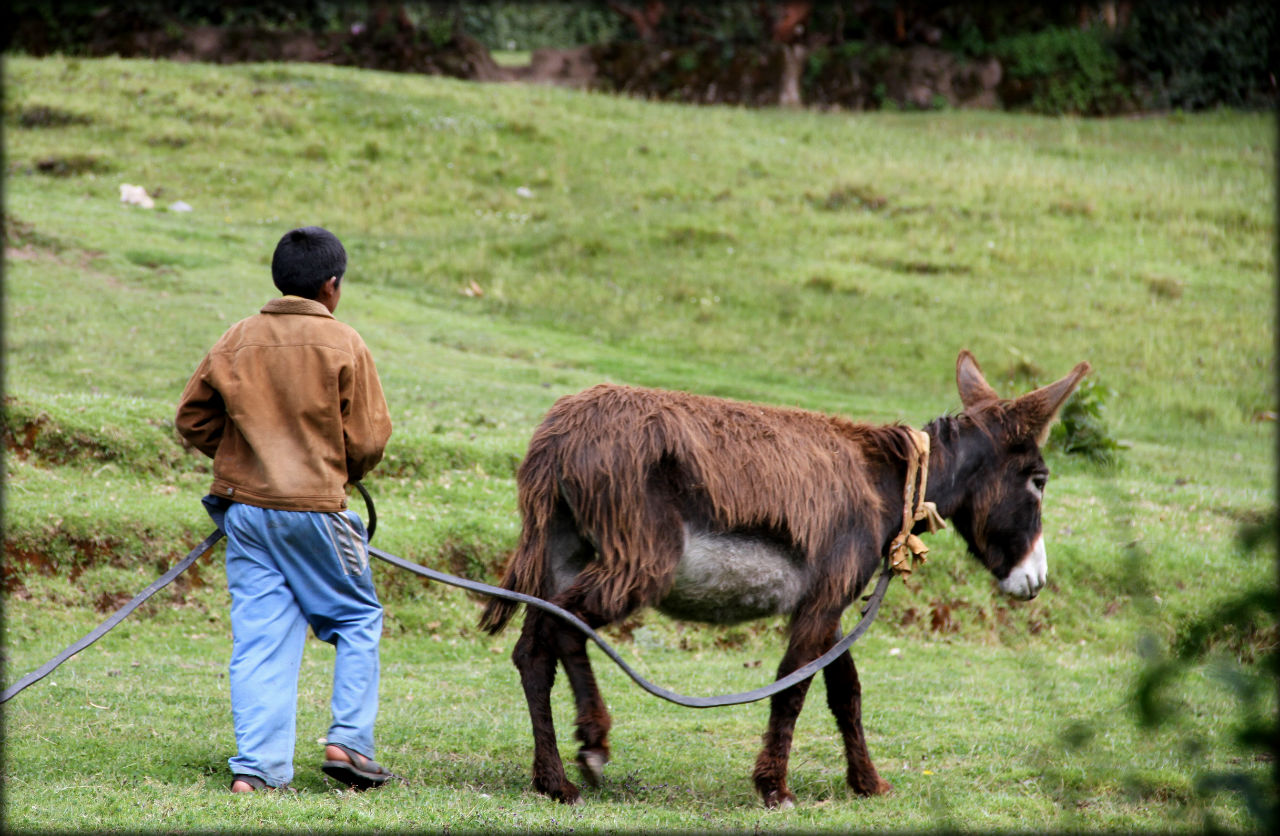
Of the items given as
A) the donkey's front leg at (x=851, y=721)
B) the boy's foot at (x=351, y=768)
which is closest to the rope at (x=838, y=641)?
the donkey's front leg at (x=851, y=721)

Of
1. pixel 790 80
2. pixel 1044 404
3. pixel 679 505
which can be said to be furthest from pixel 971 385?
pixel 790 80

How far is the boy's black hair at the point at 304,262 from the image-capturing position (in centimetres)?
471

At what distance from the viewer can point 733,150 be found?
2523cm

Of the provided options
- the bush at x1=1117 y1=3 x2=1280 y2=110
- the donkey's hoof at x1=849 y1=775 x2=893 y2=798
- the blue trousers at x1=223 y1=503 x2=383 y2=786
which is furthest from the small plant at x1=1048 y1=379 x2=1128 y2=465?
the bush at x1=1117 y1=3 x2=1280 y2=110

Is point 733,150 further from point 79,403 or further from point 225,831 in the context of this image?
point 225,831

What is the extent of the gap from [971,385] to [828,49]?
33.4m

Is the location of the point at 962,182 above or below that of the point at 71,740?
above

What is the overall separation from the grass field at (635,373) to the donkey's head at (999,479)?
104cm

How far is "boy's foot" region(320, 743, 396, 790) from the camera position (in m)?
4.54

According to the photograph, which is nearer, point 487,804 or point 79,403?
point 487,804

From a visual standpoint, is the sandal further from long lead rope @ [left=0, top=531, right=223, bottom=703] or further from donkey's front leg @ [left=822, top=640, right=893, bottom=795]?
donkey's front leg @ [left=822, top=640, right=893, bottom=795]

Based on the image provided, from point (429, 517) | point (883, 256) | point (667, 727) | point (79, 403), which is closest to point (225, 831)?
point (667, 727)

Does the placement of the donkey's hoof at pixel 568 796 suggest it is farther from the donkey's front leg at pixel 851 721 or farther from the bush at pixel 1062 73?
the bush at pixel 1062 73

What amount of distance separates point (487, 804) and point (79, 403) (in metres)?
7.07
